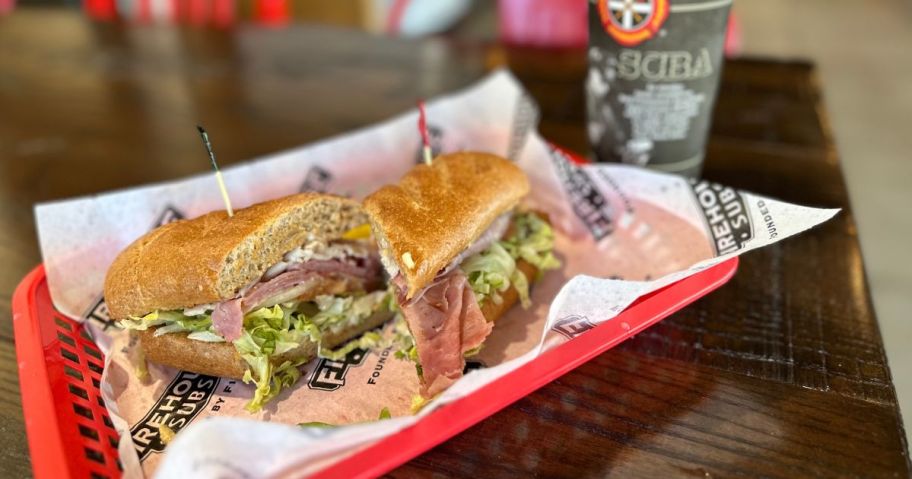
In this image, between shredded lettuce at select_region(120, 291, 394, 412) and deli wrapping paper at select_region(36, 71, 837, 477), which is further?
shredded lettuce at select_region(120, 291, 394, 412)

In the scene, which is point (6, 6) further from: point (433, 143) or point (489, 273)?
point (489, 273)

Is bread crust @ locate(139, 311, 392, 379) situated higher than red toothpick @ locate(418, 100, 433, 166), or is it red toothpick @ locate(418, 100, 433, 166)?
red toothpick @ locate(418, 100, 433, 166)

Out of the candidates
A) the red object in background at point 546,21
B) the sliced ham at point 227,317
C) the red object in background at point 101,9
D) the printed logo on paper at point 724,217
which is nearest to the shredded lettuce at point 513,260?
the printed logo on paper at point 724,217

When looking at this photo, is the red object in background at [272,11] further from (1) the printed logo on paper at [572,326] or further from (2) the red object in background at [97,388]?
(1) the printed logo on paper at [572,326]

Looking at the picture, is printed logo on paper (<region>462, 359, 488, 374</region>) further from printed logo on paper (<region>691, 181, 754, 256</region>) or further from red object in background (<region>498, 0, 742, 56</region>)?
red object in background (<region>498, 0, 742, 56</region>)

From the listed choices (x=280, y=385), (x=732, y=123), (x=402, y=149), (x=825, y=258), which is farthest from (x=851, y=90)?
(x=280, y=385)

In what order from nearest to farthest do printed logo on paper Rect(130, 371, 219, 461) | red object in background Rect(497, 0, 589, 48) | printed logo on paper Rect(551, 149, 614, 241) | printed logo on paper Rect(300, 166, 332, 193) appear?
printed logo on paper Rect(130, 371, 219, 461), printed logo on paper Rect(551, 149, 614, 241), printed logo on paper Rect(300, 166, 332, 193), red object in background Rect(497, 0, 589, 48)

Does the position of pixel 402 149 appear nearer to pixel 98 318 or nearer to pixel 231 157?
pixel 231 157

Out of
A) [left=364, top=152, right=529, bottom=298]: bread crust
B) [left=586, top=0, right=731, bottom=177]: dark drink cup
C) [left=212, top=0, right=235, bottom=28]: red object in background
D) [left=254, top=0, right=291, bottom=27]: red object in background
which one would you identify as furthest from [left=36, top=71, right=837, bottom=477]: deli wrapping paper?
[left=212, top=0, right=235, bottom=28]: red object in background
